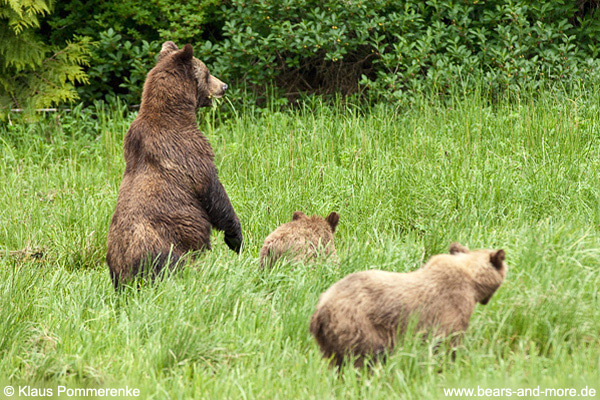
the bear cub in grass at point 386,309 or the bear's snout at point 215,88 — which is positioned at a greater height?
the bear's snout at point 215,88

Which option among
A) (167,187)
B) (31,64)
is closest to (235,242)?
(167,187)

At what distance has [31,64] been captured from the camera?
35.1 ft

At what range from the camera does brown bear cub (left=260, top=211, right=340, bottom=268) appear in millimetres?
5262

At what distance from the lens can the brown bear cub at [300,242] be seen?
17.3 feet

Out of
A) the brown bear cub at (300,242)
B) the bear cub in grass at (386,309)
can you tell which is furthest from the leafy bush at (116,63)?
the bear cub in grass at (386,309)

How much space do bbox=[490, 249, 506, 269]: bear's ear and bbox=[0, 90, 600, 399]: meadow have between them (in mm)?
314

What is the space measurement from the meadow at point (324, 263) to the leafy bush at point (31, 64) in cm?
172

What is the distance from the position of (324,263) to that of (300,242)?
0.97ft

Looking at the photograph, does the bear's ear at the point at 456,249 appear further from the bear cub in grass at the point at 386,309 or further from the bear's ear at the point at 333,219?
the bear's ear at the point at 333,219

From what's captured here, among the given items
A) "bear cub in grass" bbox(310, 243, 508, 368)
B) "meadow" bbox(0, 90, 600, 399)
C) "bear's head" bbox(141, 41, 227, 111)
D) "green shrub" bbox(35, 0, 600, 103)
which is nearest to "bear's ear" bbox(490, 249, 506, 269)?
"bear cub in grass" bbox(310, 243, 508, 368)

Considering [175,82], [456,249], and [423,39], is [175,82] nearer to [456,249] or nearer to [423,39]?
[456,249]

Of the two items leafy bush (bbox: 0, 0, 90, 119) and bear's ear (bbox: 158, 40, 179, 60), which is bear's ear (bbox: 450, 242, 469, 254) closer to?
bear's ear (bbox: 158, 40, 179, 60)

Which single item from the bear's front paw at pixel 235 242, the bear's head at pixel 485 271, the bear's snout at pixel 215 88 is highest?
the bear's snout at pixel 215 88

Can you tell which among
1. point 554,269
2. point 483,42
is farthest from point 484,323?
point 483,42
